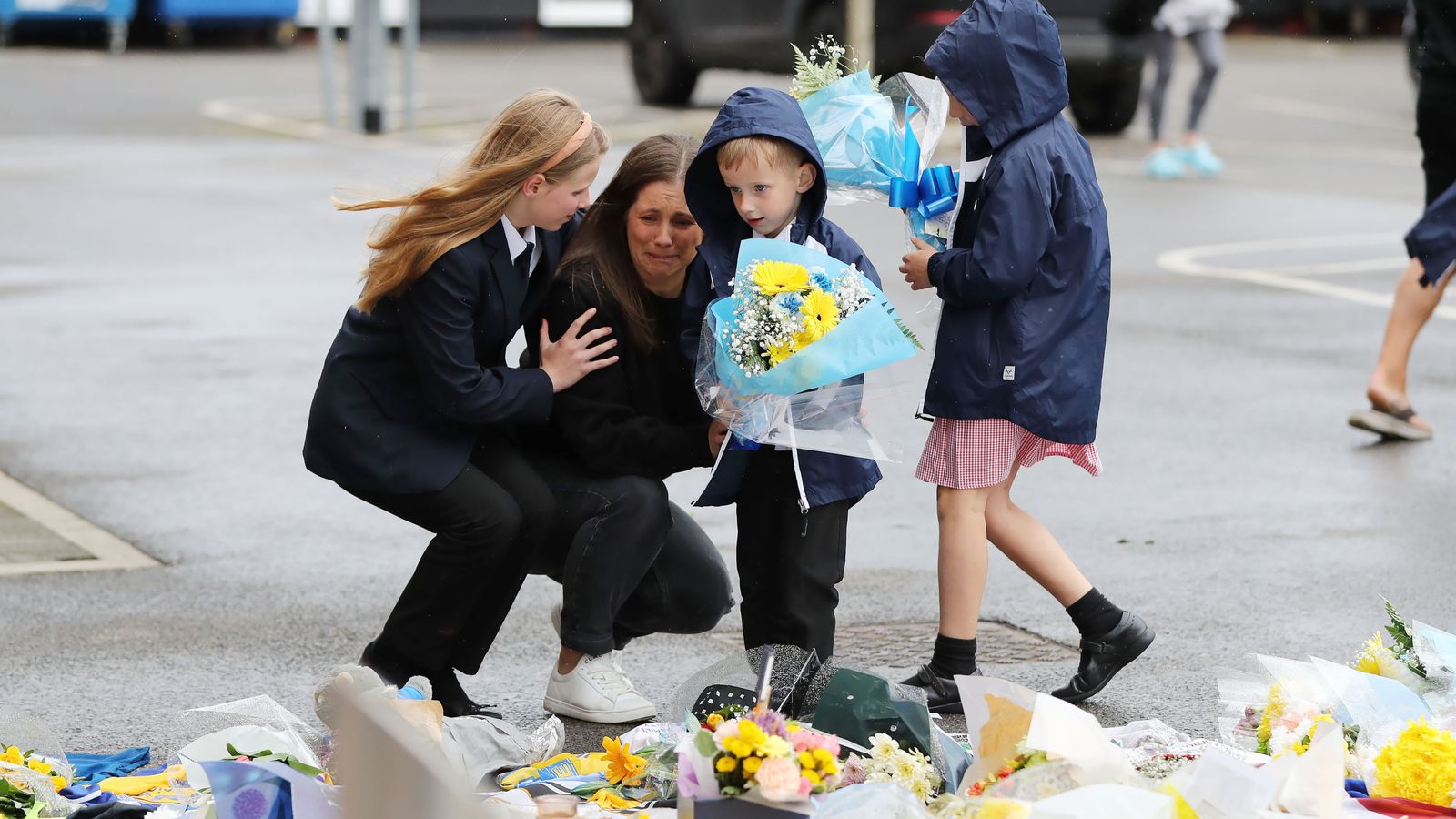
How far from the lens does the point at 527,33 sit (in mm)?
30406

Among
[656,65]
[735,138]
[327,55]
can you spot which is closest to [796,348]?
[735,138]

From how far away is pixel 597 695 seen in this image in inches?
181

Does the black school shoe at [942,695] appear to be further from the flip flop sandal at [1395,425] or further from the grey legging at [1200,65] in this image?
the grey legging at [1200,65]

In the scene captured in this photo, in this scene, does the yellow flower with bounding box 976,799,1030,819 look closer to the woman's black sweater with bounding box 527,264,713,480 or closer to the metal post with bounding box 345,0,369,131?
the woman's black sweater with bounding box 527,264,713,480

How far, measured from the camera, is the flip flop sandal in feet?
25.2

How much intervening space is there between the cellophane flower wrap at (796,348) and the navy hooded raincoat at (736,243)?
0.15 metres

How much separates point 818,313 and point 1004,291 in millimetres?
529

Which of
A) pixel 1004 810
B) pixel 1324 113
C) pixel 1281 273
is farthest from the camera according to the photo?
pixel 1324 113

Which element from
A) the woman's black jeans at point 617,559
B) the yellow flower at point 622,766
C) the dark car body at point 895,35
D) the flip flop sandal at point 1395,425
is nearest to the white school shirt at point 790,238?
the woman's black jeans at point 617,559

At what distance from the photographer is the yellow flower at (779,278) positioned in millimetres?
4098

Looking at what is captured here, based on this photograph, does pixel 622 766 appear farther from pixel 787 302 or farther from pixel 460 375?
pixel 787 302

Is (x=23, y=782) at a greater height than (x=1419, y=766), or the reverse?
(x=1419, y=766)

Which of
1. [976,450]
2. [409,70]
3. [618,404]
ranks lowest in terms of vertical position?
[409,70]

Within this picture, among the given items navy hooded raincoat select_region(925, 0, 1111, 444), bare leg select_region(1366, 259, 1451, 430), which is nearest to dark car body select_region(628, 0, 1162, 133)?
bare leg select_region(1366, 259, 1451, 430)
